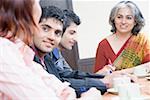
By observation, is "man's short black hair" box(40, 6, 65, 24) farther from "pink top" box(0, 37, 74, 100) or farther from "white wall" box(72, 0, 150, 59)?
"white wall" box(72, 0, 150, 59)

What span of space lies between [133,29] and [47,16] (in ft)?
3.60

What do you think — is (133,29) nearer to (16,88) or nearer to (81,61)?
(81,61)

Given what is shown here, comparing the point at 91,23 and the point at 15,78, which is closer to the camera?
the point at 15,78

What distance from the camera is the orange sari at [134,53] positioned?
213cm

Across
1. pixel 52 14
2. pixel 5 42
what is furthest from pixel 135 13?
pixel 5 42

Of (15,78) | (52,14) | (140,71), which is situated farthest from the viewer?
(140,71)

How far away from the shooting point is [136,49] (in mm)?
2207

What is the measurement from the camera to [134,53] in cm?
219

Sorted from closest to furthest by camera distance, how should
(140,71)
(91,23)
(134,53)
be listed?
(140,71), (134,53), (91,23)

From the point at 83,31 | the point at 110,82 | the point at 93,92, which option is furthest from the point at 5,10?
the point at 83,31

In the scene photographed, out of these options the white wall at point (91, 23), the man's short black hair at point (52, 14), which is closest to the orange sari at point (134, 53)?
the man's short black hair at point (52, 14)

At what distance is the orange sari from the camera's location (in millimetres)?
2127

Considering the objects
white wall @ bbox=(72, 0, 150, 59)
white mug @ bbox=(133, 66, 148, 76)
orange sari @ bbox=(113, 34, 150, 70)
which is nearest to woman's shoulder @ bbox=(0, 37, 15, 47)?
white mug @ bbox=(133, 66, 148, 76)

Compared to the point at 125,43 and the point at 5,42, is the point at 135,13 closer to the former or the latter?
the point at 125,43
